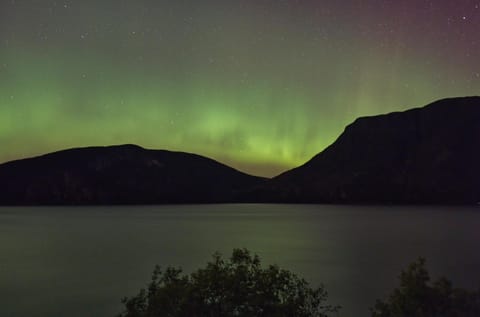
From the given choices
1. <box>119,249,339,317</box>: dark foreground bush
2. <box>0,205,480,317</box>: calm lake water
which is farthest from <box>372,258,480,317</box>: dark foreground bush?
<box>0,205,480,317</box>: calm lake water

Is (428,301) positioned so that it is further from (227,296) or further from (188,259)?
(188,259)

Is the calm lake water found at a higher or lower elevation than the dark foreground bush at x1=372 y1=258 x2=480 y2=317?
lower

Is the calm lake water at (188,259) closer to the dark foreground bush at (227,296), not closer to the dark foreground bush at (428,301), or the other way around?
the dark foreground bush at (428,301)

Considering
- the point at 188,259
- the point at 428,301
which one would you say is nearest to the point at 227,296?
the point at 428,301

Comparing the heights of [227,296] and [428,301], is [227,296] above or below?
above

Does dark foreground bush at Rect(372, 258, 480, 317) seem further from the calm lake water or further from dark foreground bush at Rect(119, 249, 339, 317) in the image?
the calm lake water

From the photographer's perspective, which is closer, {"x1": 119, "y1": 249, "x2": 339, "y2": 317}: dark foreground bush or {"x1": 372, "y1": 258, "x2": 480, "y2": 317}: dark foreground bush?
{"x1": 119, "y1": 249, "x2": 339, "y2": 317}: dark foreground bush

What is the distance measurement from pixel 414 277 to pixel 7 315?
110 feet

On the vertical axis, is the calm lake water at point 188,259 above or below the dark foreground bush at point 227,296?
below

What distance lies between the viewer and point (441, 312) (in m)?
16.9

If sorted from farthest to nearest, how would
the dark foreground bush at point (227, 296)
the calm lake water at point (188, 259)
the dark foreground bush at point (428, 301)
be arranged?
the calm lake water at point (188, 259)
the dark foreground bush at point (428, 301)
the dark foreground bush at point (227, 296)

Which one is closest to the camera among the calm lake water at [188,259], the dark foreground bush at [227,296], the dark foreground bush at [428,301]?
the dark foreground bush at [227,296]

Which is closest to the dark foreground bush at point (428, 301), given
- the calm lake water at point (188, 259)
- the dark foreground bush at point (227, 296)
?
the dark foreground bush at point (227, 296)

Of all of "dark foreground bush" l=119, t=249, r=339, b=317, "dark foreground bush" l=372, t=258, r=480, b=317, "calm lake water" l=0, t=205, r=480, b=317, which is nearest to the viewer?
"dark foreground bush" l=119, t=249, r=339, b=317
